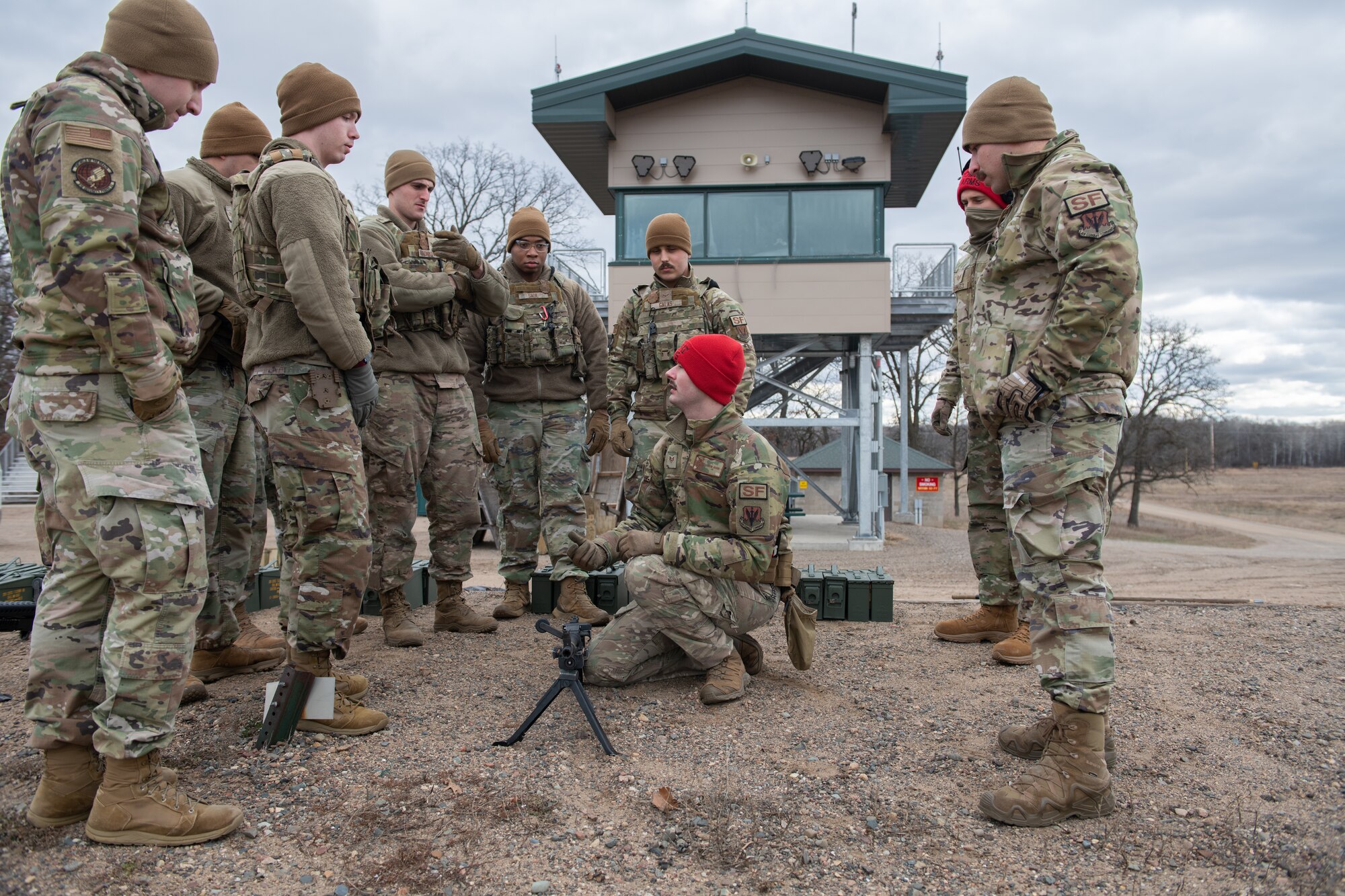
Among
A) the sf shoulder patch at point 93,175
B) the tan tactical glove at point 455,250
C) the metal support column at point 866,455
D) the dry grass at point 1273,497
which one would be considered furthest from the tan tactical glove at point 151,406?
the dry grass at point 1273,497

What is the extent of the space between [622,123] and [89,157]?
12.1 metres

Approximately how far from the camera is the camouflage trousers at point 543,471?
17.6ft

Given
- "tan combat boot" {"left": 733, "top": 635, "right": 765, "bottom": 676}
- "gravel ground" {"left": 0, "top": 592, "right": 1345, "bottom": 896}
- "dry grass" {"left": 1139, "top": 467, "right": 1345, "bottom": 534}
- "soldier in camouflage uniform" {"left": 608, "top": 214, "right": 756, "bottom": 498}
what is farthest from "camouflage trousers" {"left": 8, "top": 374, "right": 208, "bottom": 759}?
"dry grass" {"left": 1139, "top": 467, "right": 1345, "bottom": 534}

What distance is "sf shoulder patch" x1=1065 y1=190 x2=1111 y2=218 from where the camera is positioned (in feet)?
8.72

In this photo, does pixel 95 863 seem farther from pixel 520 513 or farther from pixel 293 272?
pixel 520 513

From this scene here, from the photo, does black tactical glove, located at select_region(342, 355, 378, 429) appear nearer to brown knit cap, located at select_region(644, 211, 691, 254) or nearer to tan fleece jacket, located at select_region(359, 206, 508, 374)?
tan fleece jacket, located at select_region(359, 206, 508, 374)

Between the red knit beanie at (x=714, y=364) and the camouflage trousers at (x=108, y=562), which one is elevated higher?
the red knit beanie at (x=714, y=364)

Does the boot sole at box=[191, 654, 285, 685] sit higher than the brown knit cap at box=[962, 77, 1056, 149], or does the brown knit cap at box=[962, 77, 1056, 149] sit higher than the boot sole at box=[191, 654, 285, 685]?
the brown knit cap at box=[962, 77, 1056, 149]

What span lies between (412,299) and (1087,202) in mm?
3184

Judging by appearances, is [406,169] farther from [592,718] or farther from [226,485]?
[592,718]

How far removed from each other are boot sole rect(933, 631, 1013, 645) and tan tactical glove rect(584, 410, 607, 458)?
8.17 ft

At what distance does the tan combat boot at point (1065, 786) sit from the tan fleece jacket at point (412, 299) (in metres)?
3.36

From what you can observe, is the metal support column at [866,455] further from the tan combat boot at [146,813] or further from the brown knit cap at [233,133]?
the tan combat boot at [146,813]

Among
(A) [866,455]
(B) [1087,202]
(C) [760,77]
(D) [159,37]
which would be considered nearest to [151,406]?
(D) [159,37]
